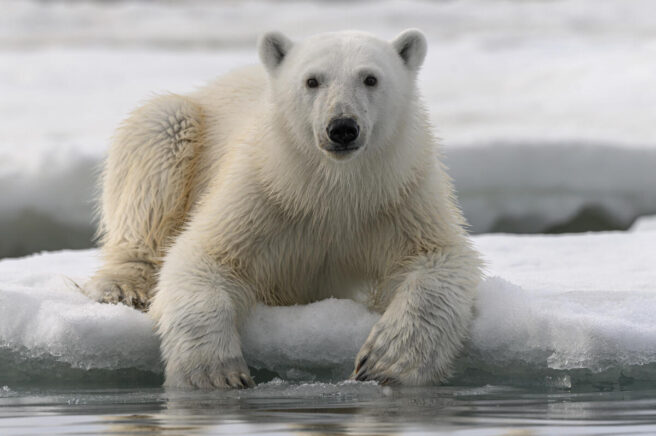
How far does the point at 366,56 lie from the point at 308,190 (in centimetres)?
52

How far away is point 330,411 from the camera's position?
2783 millimetres

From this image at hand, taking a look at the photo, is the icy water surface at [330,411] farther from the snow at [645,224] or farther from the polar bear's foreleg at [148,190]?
the snow at [645,224]

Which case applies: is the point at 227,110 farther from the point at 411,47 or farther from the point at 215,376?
the point at 215,376

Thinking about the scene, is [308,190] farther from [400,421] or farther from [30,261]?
[30,261]

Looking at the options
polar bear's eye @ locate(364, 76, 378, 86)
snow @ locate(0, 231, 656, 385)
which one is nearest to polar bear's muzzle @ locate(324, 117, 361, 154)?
polar bear's eye @ locate(364, 76, 378, 86)

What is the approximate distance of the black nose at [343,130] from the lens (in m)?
3.47

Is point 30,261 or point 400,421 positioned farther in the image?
point 30,261

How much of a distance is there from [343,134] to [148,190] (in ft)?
4.69

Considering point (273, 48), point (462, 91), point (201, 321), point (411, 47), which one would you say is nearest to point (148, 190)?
point (273, 48)

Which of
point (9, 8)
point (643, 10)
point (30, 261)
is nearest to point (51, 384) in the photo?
point (30, 261)

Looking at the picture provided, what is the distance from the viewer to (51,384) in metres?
3.57

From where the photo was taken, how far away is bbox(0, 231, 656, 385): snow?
3445 mm

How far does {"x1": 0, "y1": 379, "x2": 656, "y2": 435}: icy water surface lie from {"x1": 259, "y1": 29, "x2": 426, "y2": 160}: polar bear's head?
33.2 inches

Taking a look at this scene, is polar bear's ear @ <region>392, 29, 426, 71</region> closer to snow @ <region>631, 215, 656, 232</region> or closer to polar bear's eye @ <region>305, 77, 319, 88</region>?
polar bear's eye @ <region>305, 77, 319, 88</region>
